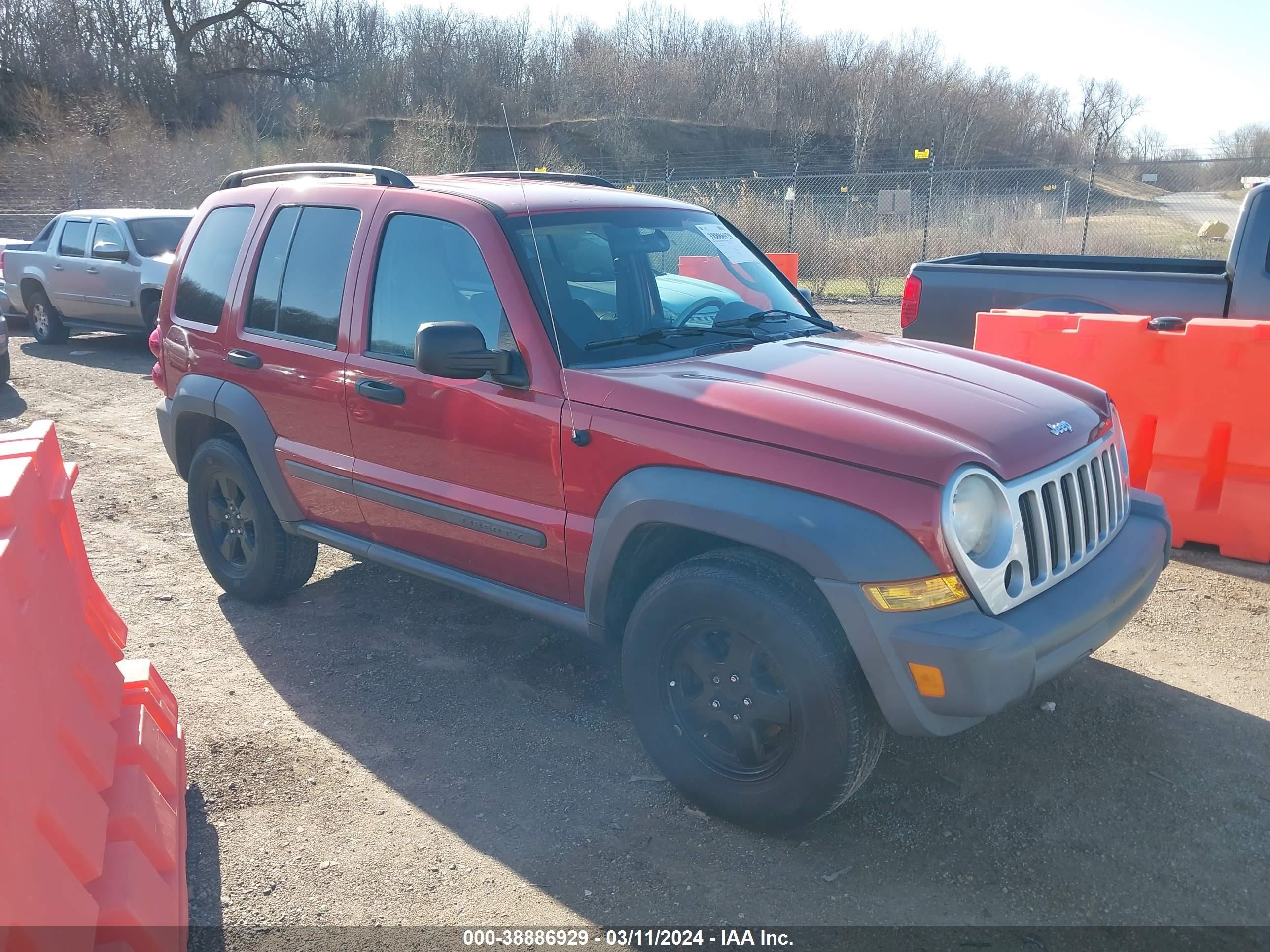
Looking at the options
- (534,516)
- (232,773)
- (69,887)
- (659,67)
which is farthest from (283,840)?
(659,67)

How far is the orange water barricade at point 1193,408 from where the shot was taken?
5.21m

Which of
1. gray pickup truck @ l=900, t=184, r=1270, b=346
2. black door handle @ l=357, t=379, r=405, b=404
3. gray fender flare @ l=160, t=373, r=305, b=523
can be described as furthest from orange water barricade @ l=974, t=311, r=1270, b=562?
gray fender flare @ l=160, t=373, r=305, b=523

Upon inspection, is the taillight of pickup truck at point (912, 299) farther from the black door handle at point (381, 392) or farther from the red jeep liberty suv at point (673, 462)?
the black door handle at point (381, 392)

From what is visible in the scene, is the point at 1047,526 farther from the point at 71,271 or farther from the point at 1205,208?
the point at 1205,208

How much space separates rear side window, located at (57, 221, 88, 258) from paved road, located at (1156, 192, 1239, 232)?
767 inches

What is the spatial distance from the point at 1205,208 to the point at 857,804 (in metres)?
21.4

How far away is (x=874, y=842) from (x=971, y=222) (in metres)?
17.2

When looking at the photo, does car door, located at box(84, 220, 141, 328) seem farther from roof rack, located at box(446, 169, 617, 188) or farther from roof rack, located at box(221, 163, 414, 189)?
roof rack, located at box(446, 169, 617, 188)

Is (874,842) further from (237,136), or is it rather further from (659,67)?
(659,67)

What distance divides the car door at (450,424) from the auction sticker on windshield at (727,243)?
45.6 inches

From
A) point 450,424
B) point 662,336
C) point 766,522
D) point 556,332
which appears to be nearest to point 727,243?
point 662,336

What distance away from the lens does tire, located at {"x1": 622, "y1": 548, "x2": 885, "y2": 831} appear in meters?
2.81

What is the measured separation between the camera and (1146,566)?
3312mm

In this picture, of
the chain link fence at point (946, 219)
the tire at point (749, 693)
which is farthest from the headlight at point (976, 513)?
the chain link fence at point (946, 219)
